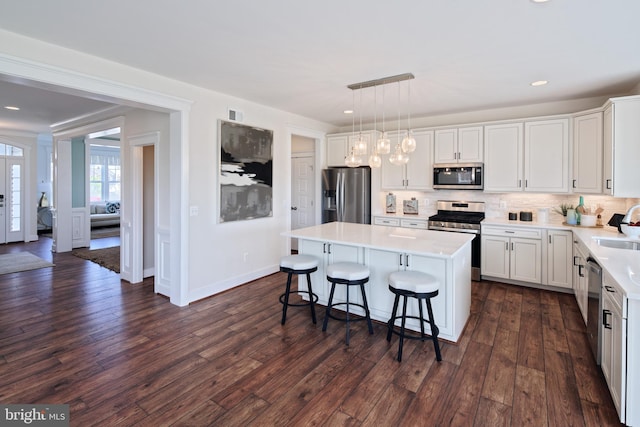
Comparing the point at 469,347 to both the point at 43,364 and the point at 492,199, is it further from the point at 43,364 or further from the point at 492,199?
the point at 43,364

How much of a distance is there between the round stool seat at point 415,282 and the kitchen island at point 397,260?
0.64 feet

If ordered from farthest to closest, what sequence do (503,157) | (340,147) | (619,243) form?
(340,147), (503,157), (619,243)

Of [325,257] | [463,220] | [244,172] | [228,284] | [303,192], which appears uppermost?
[244,172]

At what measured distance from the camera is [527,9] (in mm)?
2203

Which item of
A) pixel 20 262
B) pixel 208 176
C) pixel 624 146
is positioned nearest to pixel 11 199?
pixel 20 262

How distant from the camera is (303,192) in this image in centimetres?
682

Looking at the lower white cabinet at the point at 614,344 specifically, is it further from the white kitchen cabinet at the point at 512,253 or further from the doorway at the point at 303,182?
the doorway at the point at 303,182

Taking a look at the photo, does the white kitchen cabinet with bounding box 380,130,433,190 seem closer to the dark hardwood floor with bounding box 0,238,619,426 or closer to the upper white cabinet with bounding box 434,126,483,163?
the upper white cabinet with bounding box 434,126,483,163

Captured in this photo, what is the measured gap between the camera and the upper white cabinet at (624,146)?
347 cm

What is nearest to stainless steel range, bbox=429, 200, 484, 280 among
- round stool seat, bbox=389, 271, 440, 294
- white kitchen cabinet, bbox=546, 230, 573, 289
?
white kitchen cabinet, bbox=546, 230, 573, 289

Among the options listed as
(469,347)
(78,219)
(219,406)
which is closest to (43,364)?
(219,406)

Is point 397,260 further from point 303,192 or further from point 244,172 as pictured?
point 303,192

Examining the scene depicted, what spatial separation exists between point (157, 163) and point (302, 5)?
3000 mm

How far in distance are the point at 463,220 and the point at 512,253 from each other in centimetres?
80
